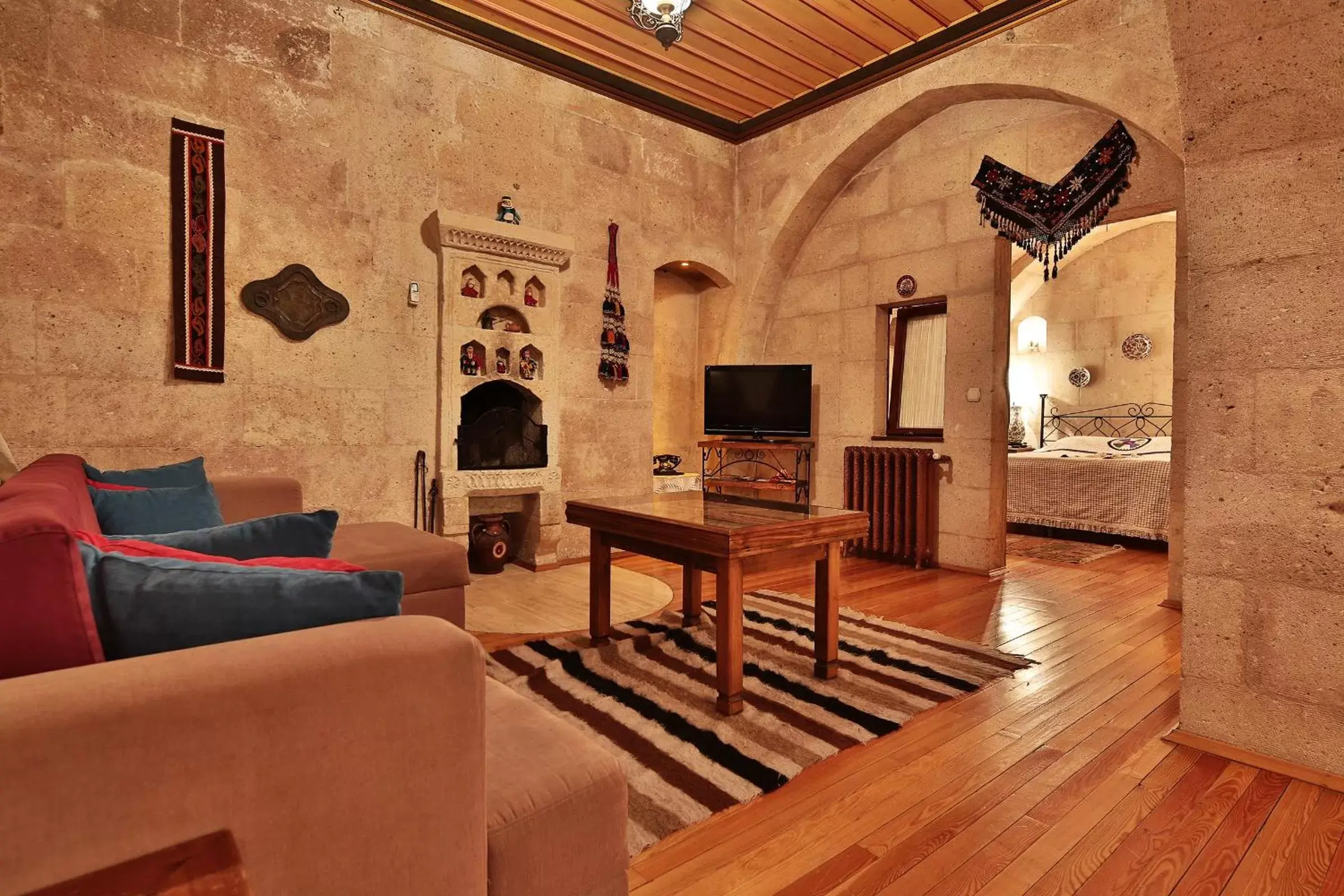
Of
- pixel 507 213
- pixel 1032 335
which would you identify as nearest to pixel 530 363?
pixel 507 213

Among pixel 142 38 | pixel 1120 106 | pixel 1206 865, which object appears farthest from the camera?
pixel 1120 106

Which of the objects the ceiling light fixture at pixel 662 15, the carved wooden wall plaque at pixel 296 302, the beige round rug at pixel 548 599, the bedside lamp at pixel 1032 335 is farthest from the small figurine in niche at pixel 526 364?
the bedside lamp at pixel 1032 335

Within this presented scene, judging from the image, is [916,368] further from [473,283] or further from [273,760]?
[273,760]

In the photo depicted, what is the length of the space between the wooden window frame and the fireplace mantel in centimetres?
250

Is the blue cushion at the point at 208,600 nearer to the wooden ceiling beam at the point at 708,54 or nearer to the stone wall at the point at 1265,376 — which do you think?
the stone wall at the point at 1265,376

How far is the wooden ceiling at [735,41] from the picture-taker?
431 centimetres

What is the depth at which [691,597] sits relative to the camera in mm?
3469

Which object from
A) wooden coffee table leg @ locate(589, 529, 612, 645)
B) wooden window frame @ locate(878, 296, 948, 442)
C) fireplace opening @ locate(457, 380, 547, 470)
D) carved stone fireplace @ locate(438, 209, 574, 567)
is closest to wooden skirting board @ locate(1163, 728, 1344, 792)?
wooden coffee table leg @ locate(589, 529, 612, 645)

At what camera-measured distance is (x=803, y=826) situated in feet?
5.92

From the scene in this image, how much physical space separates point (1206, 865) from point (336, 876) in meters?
1.91

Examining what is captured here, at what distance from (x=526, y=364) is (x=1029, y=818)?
396 cm

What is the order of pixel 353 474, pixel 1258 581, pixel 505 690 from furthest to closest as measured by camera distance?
pixel 353 474 → pixel 1258 581 → pixel 505 690

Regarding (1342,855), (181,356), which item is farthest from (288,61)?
(1342,855)

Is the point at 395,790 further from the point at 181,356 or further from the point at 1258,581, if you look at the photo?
the point at 181,356
